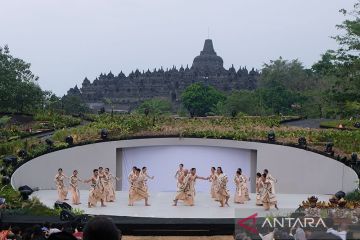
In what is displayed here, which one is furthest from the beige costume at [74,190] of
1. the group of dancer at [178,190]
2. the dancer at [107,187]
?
the dancer at [107,187]

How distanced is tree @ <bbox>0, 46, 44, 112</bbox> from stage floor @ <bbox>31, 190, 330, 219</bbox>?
46.3ft

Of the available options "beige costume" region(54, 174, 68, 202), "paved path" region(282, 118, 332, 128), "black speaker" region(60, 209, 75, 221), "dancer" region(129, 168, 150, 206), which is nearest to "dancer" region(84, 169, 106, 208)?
"dancer" region(129, 168, 150, 206)

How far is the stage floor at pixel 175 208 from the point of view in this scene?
1516cm

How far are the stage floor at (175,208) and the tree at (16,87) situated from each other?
14.1 m

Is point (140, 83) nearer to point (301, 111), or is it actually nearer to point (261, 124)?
point (301, 111)

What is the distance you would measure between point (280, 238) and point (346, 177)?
12.7m

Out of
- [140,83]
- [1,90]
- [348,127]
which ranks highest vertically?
[140,83]

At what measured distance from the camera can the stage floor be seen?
49.8ft

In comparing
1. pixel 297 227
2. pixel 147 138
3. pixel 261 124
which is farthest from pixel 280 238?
pixel 261 124

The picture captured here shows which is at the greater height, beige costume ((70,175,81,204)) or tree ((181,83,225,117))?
tree ((181,83,225,117))

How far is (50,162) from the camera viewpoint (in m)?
20.8

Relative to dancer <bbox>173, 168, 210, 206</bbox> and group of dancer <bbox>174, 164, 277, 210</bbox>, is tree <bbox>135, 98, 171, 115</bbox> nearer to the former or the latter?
group of dancer <bbox>174, 164, 277, 210</bbox>

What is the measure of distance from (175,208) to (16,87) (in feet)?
62.1

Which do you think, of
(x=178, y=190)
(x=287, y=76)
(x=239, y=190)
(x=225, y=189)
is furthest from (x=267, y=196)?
(x=287, y=76)
